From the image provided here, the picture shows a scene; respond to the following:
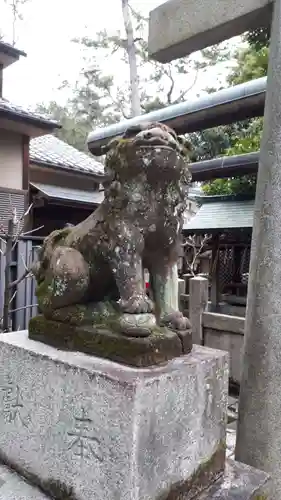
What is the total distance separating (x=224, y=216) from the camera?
6.27 m

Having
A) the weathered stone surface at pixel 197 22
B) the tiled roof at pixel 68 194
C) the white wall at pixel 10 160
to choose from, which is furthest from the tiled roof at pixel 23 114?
the weathered stone surface at pixel 197 22

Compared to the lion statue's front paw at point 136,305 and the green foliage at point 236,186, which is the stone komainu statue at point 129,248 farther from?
the green foliage at point 236,186

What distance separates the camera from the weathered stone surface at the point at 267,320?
1.76 metres

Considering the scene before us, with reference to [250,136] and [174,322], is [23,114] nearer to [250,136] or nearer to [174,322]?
[250,136]

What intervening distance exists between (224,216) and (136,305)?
501cm

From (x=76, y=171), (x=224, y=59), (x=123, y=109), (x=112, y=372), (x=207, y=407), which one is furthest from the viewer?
(x=123, y=109)

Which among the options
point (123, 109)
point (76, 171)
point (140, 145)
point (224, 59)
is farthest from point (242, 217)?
point (123, 109)

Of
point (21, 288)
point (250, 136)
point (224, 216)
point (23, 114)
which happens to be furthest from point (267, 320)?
point (250, 136)

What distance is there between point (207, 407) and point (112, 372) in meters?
0.49

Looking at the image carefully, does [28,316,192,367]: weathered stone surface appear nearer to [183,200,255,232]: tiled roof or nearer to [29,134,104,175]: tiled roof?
[183,200,255,232]: tiled roof

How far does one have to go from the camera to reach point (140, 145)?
1.44 meters

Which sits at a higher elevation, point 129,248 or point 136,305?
point 129,248

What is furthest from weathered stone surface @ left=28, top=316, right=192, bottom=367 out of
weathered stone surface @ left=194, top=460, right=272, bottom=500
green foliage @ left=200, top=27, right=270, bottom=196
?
green foliage @ left=200, top=27, right=270, bottom=196

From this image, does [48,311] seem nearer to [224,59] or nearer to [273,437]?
[273,437]
